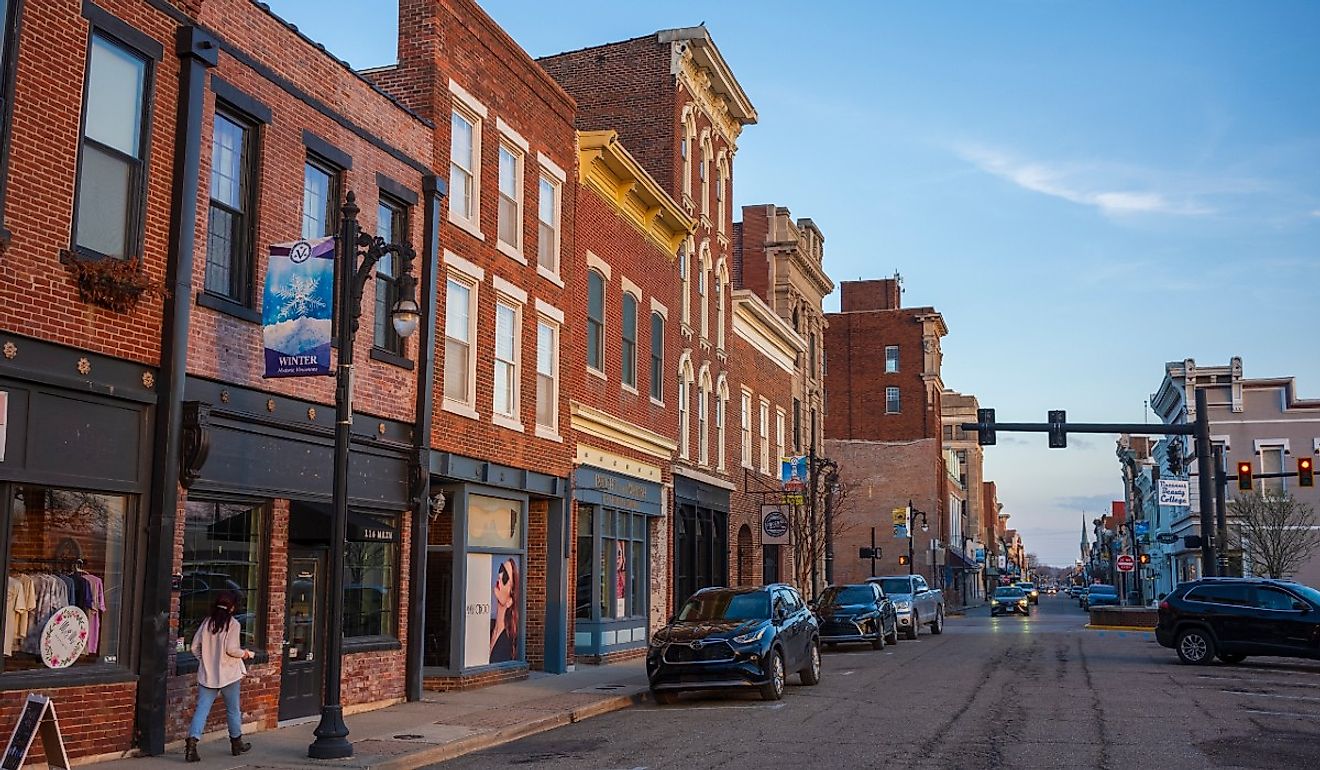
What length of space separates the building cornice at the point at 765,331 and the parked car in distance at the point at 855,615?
27.6 ft

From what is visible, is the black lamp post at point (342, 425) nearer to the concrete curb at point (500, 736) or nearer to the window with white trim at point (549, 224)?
the concrete curb at point (500, 736)

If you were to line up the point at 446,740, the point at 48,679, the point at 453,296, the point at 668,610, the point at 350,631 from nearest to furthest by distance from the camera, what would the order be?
the point at 48,679 < the point at 446,740 < the point at 350,631 < the point at 453,296 < the point at 668,610

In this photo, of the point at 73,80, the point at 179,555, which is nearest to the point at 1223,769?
the point at 179,555

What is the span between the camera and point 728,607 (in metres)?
19.8

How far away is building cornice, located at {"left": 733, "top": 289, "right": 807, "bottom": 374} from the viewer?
37.1 meters

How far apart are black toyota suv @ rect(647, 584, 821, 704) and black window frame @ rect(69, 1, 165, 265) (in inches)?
371

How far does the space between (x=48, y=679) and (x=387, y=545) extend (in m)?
6.59

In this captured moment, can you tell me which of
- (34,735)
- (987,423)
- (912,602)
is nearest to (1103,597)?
(912,602)

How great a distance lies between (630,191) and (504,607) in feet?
33.1

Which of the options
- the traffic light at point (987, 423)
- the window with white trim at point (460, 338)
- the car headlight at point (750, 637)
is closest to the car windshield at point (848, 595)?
the traffic light at point (987, 423)

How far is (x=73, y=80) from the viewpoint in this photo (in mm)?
11945

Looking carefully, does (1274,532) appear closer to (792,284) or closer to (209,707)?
(792,284)

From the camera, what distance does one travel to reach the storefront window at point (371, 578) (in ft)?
54.4

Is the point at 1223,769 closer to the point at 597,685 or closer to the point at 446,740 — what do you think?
the point at 446,740
